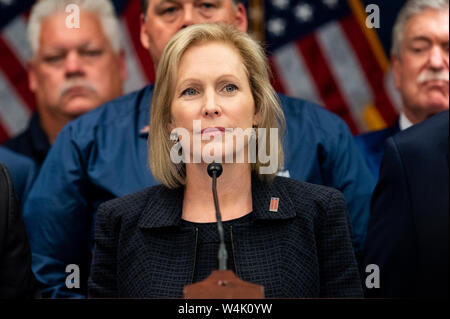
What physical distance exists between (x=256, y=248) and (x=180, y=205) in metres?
0.30

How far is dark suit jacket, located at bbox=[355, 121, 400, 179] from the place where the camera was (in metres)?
3.28

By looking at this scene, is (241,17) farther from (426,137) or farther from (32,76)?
(426,137)

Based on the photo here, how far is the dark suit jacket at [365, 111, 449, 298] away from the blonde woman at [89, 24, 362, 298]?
351 mm

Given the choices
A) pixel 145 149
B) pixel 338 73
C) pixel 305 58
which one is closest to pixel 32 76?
pixel 145 149

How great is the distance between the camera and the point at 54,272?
2873mm

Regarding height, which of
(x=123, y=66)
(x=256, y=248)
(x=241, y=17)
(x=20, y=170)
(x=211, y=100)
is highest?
(x=123, y=66)

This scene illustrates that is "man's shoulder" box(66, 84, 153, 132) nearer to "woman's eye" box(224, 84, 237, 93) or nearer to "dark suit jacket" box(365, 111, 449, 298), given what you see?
"woman's eye" box(224, 84, 237, 93)

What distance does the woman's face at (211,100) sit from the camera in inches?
89.9

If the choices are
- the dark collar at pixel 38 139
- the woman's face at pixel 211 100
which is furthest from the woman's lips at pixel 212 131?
the dark collar at pixel 38 139

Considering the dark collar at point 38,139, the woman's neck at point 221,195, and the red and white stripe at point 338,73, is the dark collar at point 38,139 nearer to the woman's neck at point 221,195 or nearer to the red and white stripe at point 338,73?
the red and white stripe at point 338,73

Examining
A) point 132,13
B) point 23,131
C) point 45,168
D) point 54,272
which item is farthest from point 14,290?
point 132,13

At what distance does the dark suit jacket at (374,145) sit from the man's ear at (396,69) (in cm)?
26

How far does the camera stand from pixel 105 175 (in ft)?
9.76
